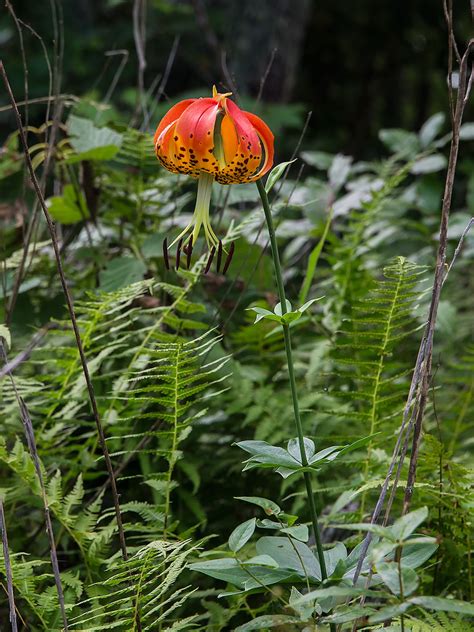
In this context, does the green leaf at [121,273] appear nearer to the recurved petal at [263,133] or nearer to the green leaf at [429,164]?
the recurved petal at [263,133]

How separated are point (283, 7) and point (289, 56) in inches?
10.1

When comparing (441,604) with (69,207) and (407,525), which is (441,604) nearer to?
(407,525)

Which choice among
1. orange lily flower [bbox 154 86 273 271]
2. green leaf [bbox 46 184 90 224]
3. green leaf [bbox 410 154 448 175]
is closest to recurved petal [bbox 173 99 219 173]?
orange lily flower [bbox 154 86 273 271]

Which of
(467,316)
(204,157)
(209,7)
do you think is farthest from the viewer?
(209,7)

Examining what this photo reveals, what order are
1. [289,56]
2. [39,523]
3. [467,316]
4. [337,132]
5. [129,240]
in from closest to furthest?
[39,523]
[129,240]
[467,316]
[289,56]
[337,132]

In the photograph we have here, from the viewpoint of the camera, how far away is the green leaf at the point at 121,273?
5.76ft

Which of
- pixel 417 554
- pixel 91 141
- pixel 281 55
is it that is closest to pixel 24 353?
pixel 417 554

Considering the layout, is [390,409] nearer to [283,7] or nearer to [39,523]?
[39,523]

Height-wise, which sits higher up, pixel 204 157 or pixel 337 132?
pixel 204 157

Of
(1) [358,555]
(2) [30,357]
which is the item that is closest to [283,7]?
(2) [30,357]

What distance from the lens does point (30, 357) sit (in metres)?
1.89

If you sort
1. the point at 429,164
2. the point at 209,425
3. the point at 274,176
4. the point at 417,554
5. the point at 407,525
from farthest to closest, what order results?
the point at 429,164 < the point at 209,425 < the point at 274,176 < the point at 417,554 < the point at 407,525

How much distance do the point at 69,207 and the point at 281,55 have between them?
2.50 m

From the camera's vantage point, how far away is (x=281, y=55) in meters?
4.15
